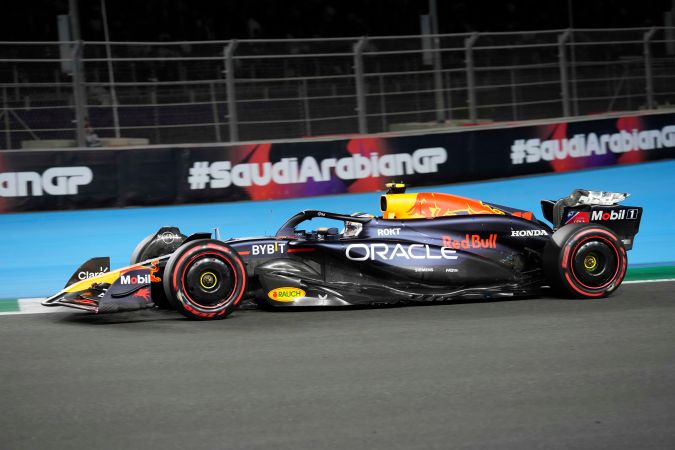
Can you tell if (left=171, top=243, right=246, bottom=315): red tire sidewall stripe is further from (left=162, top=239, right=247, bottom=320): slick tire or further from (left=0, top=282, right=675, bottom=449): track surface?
(left=0, top=282, right=675, bottom=449): track surface

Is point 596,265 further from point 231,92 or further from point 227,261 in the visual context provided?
point 231,92

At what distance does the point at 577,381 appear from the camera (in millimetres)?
5492

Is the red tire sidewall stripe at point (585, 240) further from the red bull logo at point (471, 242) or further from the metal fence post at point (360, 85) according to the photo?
the metal fence post at point (360, 85)

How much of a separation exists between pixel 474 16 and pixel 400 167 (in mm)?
11886

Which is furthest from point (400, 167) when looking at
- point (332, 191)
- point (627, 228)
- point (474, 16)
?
point (474, 16)

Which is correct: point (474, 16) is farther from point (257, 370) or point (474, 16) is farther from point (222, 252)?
point (257, 370)

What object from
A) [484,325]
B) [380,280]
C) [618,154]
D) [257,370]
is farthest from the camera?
[618,154]

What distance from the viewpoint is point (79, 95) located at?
14523 millimetres

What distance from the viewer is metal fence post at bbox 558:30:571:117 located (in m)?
16.8

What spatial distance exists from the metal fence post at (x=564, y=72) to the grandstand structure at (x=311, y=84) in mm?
17

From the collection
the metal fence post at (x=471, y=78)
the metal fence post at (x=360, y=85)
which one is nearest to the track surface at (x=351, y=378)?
the metal fence post at (x=360, y=85)

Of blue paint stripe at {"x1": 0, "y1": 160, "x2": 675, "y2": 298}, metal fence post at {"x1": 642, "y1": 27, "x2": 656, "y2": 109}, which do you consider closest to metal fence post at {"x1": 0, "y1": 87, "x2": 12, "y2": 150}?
blue paint stripe at {"x1": 0, "y1": 160, "x2": 675, "y2": 298}

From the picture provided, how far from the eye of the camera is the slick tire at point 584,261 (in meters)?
8.04

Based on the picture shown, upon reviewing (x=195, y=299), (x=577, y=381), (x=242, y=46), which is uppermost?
(x=242, y=46)
